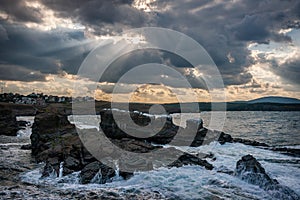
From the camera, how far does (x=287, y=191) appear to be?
1628 centimetres

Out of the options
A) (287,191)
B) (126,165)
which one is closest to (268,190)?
(287,191)

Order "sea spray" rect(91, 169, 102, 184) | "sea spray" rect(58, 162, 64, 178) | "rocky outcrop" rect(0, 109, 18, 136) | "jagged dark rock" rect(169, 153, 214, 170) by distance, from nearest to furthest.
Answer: "sea spray" rect(91, 169, 102, 184)
"sea spray" rect(58, 162, 64, 178)
"jagged dark rock" rect(169, 153, 214, 170)
"rocky outcrop" rect(0, 109, 18, 136)

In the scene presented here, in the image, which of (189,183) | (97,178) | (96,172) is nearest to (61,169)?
(96,172)

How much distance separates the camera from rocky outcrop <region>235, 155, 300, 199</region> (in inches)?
629

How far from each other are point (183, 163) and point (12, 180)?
12528 millimetres

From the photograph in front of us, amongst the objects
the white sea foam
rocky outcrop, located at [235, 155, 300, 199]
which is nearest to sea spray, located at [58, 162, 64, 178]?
the white sea foam

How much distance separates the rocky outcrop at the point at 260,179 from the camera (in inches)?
629

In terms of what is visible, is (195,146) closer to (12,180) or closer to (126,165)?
(126,165)

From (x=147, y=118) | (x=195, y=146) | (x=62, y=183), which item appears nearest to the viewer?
(x=62, y=183)

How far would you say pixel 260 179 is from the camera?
58.5ft

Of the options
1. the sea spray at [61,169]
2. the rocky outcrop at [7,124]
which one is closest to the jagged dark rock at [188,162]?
the sea spray at [61,169]

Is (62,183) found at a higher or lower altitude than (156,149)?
lower

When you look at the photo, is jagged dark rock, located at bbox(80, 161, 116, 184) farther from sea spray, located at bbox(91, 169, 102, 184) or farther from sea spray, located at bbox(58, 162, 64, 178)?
sea spray, located at bbox(58, 162, 64, 178)

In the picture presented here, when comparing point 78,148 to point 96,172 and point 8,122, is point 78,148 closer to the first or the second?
point 96,172
